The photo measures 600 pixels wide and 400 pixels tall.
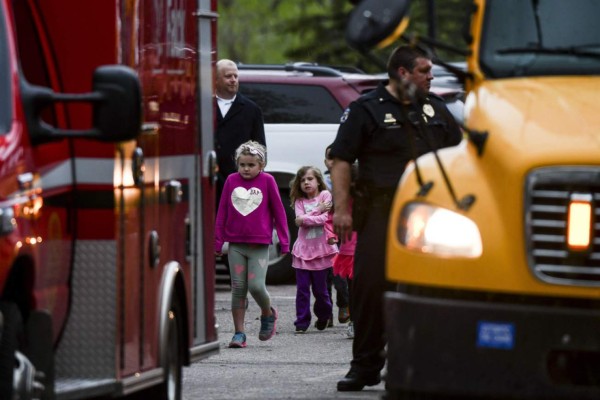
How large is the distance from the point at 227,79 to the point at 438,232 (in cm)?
861

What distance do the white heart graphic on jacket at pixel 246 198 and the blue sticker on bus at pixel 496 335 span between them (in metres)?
6.82

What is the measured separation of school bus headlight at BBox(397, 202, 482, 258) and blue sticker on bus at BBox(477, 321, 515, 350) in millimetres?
271

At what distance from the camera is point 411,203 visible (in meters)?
7.18

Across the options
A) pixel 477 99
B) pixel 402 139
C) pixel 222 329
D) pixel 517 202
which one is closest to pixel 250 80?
pixel 222 329

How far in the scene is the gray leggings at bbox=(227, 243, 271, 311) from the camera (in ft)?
44.0

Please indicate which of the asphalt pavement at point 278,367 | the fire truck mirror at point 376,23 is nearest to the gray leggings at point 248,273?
the asphalt pavement at point 278,367

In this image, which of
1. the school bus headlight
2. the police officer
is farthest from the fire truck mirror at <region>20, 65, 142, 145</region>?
the police officer

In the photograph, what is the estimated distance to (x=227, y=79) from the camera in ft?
50.9

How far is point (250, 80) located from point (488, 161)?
12169mm

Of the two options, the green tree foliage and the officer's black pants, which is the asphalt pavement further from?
the green tree foliage

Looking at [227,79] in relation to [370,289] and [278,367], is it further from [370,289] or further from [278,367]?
[370,289]

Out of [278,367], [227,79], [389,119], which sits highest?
[227,79]

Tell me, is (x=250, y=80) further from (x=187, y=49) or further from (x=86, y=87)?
(x=86, y=87)

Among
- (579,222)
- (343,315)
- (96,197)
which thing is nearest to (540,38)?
(579,222)
